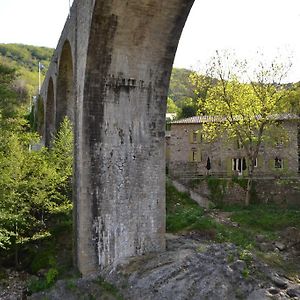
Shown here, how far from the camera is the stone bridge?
33.3ft

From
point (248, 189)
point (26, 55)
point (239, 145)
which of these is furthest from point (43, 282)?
point (26, 55)

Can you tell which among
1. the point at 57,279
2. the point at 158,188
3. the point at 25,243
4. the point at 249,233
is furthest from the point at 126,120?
the point at 249,233

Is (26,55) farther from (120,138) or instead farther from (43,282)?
(43,282)

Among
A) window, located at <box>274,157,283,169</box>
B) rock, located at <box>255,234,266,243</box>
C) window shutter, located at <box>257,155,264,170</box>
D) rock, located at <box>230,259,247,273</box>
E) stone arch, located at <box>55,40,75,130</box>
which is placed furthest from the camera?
window shutter, located at <box>257,155,264,170</box>

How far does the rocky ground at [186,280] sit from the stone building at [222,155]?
11.7 m

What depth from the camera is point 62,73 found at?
17156mm

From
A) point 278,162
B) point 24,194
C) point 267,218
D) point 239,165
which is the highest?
point 278,162

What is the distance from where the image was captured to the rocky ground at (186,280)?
327 inches

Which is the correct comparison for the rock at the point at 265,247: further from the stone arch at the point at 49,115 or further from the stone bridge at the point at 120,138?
the stone arch at the point at 49,115

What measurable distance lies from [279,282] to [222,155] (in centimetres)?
1619

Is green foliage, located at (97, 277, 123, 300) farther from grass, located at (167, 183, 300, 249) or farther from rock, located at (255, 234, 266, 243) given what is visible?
rock, located at (255, 234, 266, 243)

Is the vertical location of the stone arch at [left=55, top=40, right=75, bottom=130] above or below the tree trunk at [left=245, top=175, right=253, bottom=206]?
above

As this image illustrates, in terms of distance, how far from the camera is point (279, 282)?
28.2 feet

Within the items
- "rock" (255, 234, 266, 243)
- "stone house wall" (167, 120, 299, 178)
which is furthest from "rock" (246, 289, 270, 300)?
"stone house wall" (167, 120, 299, 178)
